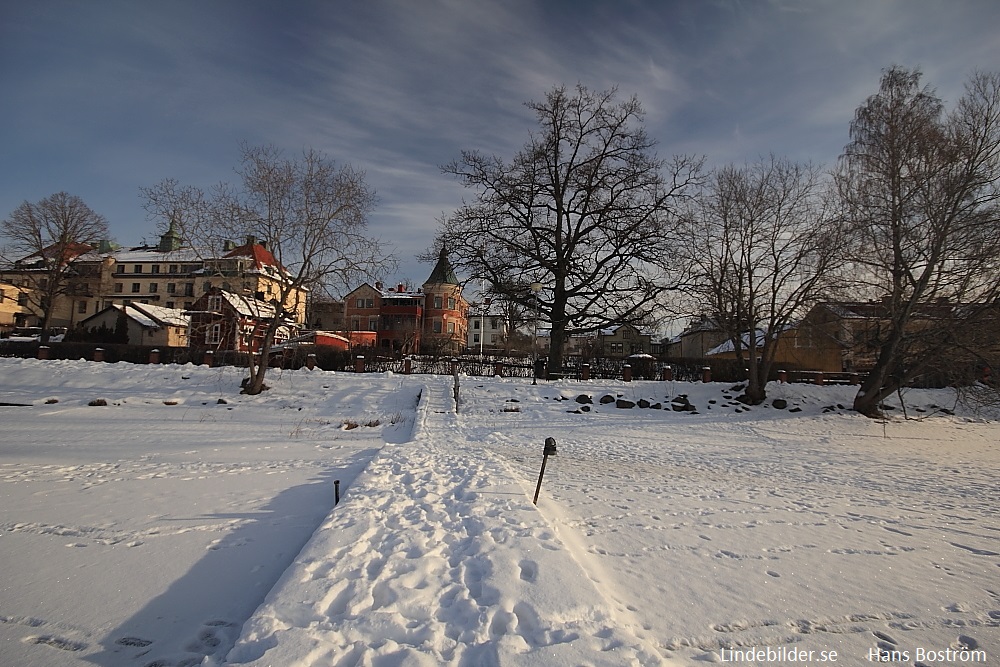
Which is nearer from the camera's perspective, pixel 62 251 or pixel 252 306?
pixel 252 306

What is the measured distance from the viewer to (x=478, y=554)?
4.42 meters

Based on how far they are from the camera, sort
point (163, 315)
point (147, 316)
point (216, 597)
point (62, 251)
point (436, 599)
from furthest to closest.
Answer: point (163, 315) < point (147, 316) < point (62, 251) < point (216, 597) < point (436, 599)

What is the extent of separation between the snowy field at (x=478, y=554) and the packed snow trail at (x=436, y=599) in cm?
2

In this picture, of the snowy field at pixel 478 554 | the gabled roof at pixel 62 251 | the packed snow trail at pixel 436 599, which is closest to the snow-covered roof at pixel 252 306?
the snowy field at pixel 478 554

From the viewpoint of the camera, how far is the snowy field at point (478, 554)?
10.6ft

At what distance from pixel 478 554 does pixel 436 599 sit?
893 millimetres

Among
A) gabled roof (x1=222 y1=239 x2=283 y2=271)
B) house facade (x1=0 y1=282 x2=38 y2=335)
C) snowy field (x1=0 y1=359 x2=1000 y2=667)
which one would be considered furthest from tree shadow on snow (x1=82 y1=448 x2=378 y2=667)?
house facade (x1=0 y1=282 x2=38 y2=335)

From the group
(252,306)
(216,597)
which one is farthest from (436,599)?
(252,306)

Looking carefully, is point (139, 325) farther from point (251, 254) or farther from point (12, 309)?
point (251, 254)

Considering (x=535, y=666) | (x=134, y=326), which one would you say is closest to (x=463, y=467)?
(x=535, y=666)

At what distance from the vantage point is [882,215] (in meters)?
17.4

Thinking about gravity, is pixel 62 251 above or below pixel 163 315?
above

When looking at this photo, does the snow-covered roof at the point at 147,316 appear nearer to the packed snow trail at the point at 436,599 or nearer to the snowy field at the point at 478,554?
the snowy field at the point at 478,554

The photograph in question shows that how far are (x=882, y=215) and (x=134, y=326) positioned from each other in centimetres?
4642
